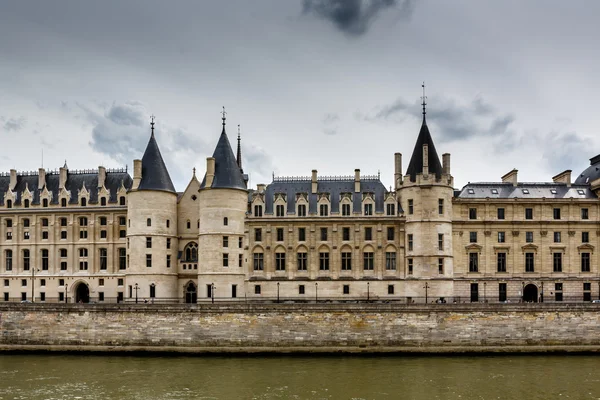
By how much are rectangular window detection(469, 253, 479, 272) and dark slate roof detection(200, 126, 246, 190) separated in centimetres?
2244

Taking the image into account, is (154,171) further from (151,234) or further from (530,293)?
(530,293)

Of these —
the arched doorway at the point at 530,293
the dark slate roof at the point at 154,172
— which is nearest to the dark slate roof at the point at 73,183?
the dark slate roof at the point at 154,172

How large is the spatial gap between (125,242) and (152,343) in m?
16.3

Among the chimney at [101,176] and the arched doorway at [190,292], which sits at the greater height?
the chimney at [101,176]

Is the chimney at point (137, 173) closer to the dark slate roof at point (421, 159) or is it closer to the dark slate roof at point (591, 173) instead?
the dark slate roof at point (421, 159)

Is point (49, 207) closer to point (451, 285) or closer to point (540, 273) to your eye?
point (451, 285)

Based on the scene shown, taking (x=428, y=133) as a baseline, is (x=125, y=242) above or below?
below

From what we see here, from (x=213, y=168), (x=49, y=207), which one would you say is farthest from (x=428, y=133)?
(x=49, y=207)

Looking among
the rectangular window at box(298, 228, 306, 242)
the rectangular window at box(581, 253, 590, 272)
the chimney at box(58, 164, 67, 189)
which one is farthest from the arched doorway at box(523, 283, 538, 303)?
the chimney at box(58, 164, 67, 189)

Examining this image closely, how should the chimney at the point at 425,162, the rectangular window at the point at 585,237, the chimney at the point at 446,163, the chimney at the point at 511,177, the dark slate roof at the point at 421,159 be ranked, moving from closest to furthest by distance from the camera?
the chimney at the point at 425,162
the dark slate roof at the point at 421,159
the chimney at the point at 446,163
the rectangular window at the point at 585,237
the chimney at the point at 511,177

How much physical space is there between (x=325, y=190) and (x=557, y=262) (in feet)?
75.4

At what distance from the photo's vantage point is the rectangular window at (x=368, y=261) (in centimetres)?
5353

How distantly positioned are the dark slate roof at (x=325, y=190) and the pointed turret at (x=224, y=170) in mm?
4492

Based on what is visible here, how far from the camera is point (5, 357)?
42.2 metres
